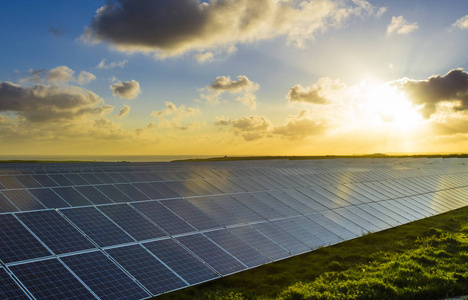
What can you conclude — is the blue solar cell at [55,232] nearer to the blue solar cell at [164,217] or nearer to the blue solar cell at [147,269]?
the blue solar cell at [147,269]

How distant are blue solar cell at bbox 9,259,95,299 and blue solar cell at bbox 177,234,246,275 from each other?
5630 millimetres

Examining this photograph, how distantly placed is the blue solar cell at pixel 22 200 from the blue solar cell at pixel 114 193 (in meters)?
4.03

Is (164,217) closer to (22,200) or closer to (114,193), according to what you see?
(114,193)

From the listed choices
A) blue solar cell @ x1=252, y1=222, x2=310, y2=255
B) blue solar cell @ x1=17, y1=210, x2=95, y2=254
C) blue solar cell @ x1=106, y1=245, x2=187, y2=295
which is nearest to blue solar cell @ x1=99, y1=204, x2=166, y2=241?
blue solar cell @ x1=106, y1=245, x2=187, y2=295

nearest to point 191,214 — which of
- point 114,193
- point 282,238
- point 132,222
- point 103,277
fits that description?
point 132,222

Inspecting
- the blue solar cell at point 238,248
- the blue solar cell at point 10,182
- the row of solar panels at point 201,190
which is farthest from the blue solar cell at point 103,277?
the blue solar cell at point 10,182

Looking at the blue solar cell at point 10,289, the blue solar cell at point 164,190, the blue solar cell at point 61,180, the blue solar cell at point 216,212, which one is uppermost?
the blue solar cell at point 61,180

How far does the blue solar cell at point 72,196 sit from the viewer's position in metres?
19.5

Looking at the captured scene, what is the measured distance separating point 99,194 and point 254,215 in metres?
9.40

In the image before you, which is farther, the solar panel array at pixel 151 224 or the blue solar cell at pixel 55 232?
the blue solar cell at pixel 55 232

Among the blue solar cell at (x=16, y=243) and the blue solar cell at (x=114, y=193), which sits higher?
the blue solar cell at (x=114, y=193)

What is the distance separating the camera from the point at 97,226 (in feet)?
57.7

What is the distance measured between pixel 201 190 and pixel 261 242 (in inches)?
286

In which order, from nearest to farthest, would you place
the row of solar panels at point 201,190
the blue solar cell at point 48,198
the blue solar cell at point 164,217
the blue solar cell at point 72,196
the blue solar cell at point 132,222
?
the blue solar cell at point 132,222 → the blue solar cell at point 48,198 → the row of solar panels at point 201,190 → the blue solar cell at point 164,217 → the blue solar cell at point 72,196
